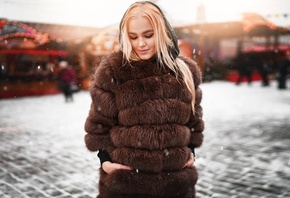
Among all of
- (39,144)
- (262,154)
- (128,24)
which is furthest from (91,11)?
(128,24)

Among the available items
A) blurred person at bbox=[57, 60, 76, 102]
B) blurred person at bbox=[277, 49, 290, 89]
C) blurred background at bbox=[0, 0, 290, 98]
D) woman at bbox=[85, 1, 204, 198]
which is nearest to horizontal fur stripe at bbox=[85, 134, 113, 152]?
woman at bbox=[85, 1, 204, 198]

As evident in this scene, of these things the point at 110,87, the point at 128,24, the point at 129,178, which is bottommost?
the point at 129,178

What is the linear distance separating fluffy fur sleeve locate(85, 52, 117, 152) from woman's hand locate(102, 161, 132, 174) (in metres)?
0.08

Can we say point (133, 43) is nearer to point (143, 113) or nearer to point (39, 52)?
point (143, 113)

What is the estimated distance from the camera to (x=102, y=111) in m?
2.02

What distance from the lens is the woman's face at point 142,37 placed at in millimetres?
1987

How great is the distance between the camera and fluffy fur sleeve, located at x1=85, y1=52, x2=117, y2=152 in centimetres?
202

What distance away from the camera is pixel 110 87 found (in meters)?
2.04

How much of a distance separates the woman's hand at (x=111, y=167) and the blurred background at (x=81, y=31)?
15.0 meters

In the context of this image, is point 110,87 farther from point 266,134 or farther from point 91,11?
point 91,11

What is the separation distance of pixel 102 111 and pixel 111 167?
0.32 metres

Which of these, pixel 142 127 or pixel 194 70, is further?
pixel 194 70

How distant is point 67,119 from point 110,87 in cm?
910

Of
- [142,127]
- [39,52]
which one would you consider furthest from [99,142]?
[39,52]
